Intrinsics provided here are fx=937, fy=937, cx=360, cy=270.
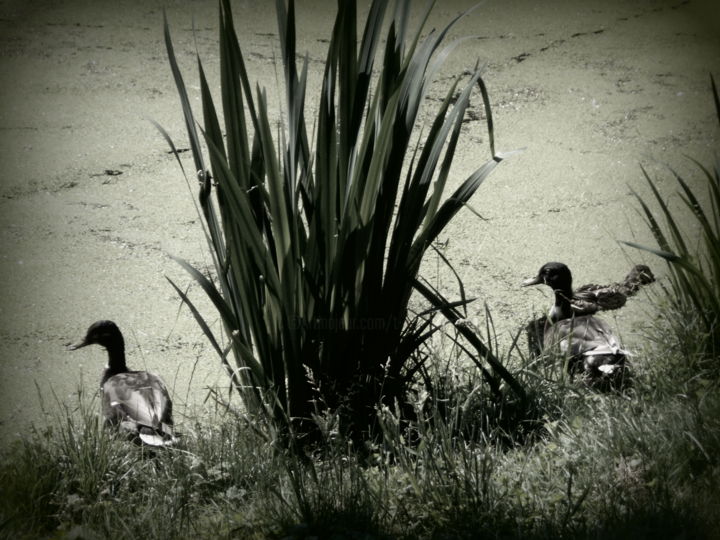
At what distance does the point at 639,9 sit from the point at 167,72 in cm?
327

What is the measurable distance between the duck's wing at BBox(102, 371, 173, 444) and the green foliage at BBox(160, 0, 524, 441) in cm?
39

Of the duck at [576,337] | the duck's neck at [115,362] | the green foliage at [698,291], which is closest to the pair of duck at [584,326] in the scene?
the duck at [576,337]

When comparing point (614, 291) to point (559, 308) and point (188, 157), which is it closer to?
point (559, 308)

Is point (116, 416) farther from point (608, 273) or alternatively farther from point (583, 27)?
point (583, 27)

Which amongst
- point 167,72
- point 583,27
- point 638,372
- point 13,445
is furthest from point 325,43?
point 13,445

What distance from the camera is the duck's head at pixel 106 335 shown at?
3430mm

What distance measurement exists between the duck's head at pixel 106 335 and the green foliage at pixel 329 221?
89 cm

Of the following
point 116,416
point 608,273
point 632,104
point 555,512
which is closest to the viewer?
point 555,512

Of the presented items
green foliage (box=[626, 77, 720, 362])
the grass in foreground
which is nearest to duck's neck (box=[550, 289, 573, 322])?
green foliage (box=[626, 77, 720, 362])

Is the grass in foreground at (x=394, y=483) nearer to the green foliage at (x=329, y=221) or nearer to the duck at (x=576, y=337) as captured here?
the green foliage at (x=329, y=221)

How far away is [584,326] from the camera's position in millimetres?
3365

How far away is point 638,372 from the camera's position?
3189 mm

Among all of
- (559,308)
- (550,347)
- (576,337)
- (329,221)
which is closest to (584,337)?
(576,337)

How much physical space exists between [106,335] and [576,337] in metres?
1.72
